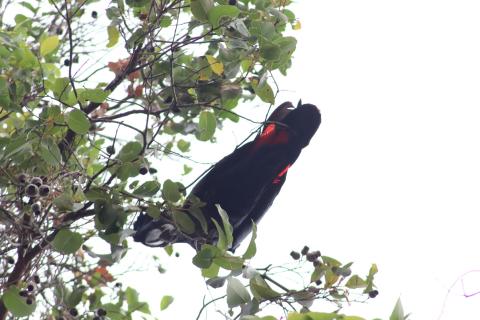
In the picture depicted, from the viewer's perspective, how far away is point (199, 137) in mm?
3117

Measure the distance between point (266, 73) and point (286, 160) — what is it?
0.32 metres

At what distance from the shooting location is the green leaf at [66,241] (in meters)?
2.49

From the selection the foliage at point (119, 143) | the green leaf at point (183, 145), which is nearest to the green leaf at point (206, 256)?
the foliage at point (119, 143)

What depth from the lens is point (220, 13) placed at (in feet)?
8.45

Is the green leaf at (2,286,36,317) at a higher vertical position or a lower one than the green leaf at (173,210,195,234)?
lower

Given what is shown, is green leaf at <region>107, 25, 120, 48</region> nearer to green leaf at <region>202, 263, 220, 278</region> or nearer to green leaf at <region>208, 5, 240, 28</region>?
green leaf at <region>208, 5, 240, 28</region>

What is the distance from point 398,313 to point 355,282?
1.88ft

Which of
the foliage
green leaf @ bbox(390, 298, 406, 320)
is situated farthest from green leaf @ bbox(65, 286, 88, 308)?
green leaf @ bbox(390, 298, 406, 320)

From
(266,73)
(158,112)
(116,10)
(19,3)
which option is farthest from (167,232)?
(19,3)

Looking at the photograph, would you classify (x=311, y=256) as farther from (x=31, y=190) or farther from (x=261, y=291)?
(x=31, y=190)

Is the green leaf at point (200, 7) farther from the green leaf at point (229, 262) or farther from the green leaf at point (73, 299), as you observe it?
the green leaf at point (73, 299)

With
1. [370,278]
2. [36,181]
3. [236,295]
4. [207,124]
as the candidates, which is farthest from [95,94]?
[370,278]

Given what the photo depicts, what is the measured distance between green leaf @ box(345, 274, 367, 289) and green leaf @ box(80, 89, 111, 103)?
3.17 feet

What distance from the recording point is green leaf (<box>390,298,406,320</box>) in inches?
73.4
